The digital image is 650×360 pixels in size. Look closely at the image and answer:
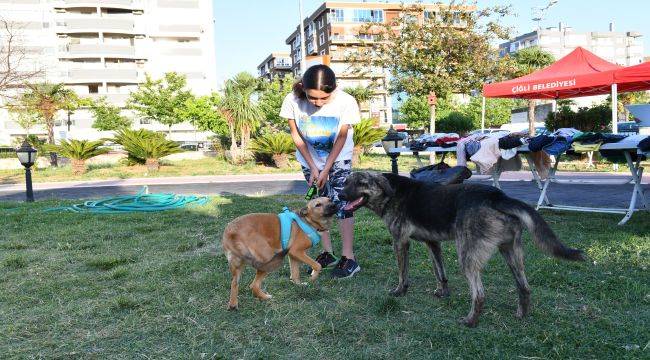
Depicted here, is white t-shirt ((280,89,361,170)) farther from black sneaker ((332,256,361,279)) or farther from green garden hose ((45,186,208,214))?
green garden hose ((45,186,208,214))

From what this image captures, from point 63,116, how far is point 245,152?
42771 mm

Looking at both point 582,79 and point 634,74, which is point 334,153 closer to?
point 634,74

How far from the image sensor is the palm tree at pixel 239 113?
2159 cm

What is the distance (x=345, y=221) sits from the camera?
4582mm

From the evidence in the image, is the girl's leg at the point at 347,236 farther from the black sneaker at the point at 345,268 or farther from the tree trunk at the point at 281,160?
the tree trunk at the point at 281,160

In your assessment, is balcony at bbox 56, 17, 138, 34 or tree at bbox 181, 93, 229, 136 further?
balcony at bbox 56, 17, 138, 34

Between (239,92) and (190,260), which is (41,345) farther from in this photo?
(239,92)

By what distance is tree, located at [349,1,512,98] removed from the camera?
2212cm

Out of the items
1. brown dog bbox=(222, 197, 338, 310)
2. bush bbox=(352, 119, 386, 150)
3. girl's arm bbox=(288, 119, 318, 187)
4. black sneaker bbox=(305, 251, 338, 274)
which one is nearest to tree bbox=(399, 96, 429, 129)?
bush bbox=(352, 119, 386, 150)

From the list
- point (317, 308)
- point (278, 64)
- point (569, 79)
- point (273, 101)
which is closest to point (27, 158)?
point (317, 308)

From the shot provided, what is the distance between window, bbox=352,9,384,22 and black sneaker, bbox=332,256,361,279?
263ft

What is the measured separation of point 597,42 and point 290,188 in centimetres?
14907

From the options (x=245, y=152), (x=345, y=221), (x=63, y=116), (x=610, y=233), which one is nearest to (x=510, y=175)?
(x=610, y=233)

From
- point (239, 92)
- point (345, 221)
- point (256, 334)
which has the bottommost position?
point (256, 334)
